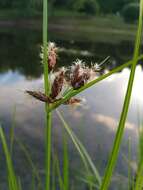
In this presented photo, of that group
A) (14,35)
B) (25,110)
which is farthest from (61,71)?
(14,35)

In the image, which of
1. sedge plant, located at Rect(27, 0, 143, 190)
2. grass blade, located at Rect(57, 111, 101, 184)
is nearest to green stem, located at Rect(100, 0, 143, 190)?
sedge plant, located at Rect(27, 0, 143, 190)

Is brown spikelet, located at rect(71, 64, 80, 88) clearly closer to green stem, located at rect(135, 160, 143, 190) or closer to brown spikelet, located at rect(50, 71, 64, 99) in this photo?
brown spikelet, located at rect(50, 71, 64, 99)

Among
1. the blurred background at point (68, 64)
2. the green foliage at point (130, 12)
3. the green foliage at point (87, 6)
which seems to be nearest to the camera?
the blurred background at point (68, 64)

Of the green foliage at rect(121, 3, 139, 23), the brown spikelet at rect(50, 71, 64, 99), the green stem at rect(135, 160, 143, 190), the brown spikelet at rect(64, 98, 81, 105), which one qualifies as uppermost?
the brown spikelet at rect(50, 71, 64, 99)

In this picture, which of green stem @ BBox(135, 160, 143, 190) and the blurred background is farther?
the blurred background

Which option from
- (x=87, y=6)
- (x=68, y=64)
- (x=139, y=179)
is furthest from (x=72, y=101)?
(x=87, y=6)

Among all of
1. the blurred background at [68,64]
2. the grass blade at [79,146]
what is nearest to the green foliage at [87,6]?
the blurred background at [68,64]

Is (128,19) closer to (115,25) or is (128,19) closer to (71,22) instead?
(115,25)

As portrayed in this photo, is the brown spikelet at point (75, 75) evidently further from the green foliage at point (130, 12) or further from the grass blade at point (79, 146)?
the green foliage at point (130, 12)
